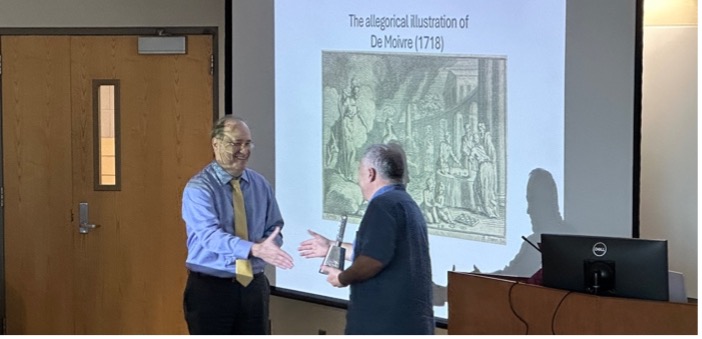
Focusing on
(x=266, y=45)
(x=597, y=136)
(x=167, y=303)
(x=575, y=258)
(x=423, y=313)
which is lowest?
(x=167, y=303)

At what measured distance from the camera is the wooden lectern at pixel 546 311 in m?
2.68

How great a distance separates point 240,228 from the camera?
152 inches

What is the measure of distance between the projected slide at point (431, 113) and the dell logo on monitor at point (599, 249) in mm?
871

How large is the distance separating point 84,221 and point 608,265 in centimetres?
330

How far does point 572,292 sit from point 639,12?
1212 mm

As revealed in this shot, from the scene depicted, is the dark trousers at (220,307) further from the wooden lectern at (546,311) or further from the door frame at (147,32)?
the door frame at (147,32)

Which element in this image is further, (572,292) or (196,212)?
→ (196,212)

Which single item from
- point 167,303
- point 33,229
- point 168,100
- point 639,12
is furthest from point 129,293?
point 639,12

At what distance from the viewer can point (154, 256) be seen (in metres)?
5.23

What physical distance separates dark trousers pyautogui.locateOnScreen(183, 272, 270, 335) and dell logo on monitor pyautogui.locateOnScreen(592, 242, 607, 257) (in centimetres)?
151

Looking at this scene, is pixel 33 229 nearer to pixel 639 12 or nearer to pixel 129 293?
pixel 129 293

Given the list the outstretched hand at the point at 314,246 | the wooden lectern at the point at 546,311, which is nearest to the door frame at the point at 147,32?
the outstretched hand at the point at 314,246

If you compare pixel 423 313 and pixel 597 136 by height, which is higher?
pixel 597 136

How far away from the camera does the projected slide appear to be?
377 centimetres
